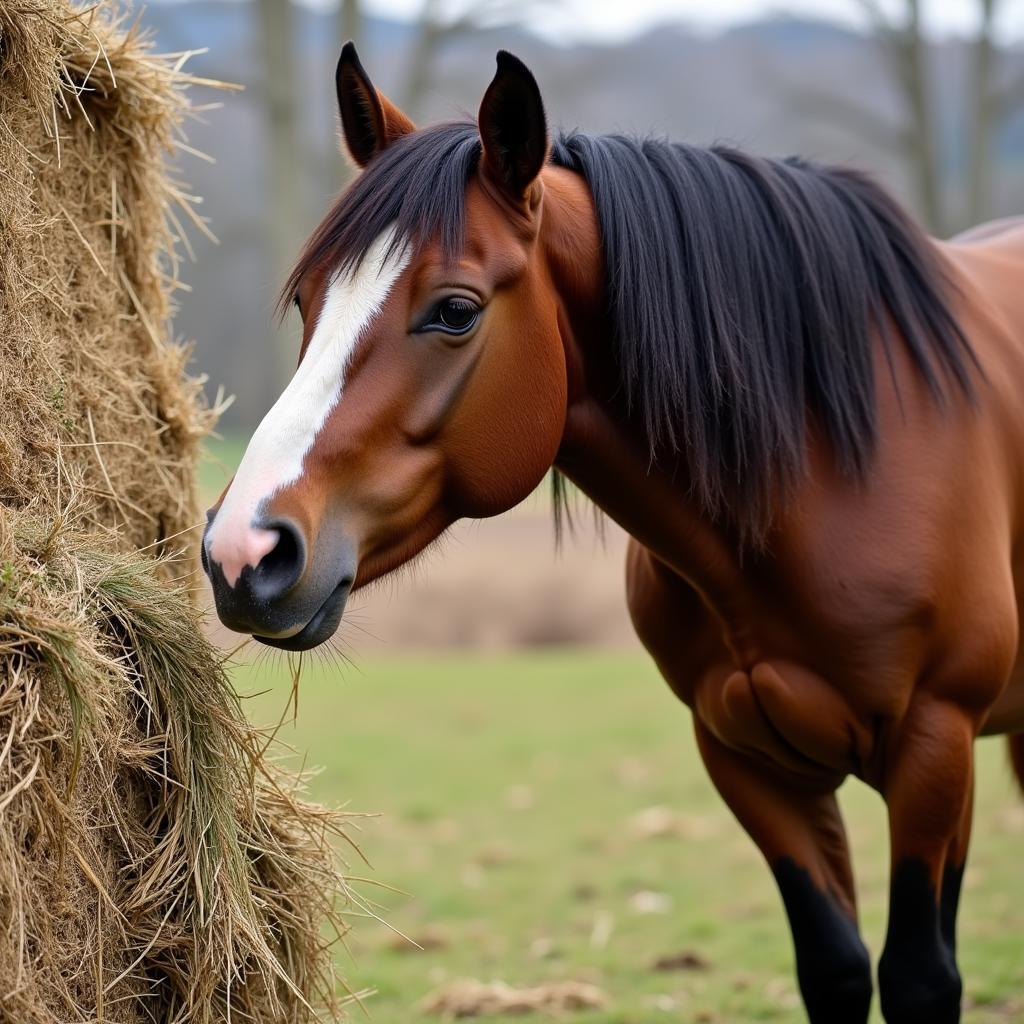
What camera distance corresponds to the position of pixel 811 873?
2967 mm

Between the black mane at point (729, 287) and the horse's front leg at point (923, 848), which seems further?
the horse's front leg at point (923, 848)

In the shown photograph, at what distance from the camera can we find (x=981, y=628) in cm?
261

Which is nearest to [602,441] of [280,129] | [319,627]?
[319,627]

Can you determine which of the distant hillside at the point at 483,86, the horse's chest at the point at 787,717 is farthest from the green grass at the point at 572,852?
the distant hillside at the point at 483,86

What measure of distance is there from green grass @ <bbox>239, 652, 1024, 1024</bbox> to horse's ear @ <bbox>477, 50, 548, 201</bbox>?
111 cm

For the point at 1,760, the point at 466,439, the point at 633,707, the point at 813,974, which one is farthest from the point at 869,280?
the point at 633,707

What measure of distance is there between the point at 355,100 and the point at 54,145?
758 mm

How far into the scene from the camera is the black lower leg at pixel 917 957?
2.66 meters

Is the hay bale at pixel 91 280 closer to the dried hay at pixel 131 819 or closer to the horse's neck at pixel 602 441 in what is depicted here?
the dried hay at pixel 131 819

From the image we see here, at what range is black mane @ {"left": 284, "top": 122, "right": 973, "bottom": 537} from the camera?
2252mm

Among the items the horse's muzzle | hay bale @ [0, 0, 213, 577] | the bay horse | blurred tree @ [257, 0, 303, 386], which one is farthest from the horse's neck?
blurred tree @ [257, 0, 303, 386]

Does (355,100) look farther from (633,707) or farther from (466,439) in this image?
(633,707)

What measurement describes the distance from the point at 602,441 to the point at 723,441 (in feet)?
0.88

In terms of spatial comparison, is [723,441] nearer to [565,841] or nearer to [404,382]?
[404,382]
